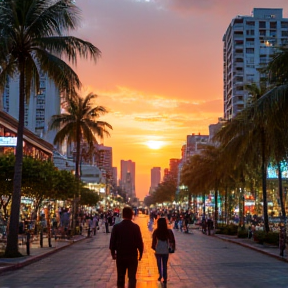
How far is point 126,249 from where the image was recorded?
29.9ft

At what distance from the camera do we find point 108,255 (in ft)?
76.3

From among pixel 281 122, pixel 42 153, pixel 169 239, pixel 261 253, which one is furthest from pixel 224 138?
pixel 42 153

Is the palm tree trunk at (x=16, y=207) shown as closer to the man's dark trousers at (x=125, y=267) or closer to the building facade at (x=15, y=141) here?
the man's dark trousers at (x=125, y=267)

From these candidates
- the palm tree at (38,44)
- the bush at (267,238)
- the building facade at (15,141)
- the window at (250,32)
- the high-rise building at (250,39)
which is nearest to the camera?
the palm tree at (38,44)

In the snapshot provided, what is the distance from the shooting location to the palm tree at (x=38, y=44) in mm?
19656

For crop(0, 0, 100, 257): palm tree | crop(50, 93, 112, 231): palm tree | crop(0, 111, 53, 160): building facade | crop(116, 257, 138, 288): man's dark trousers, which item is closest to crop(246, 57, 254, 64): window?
crop(0, 111, 53, 160): building facade

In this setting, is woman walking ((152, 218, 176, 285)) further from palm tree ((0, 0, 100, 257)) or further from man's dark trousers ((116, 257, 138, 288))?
palm tree ((0, 0, 100, 257))

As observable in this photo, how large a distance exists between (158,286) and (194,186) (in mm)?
49452

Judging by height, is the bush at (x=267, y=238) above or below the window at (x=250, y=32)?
below

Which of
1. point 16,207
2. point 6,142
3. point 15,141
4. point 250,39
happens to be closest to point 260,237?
point 16,207

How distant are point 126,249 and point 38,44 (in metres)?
12.9

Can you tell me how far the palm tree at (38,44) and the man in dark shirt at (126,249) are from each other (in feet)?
38.3

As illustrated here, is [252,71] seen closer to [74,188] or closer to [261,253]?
[74,188]

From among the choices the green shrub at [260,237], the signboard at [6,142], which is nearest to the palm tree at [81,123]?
the signboard at [6,142]
